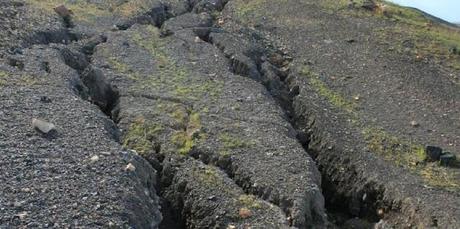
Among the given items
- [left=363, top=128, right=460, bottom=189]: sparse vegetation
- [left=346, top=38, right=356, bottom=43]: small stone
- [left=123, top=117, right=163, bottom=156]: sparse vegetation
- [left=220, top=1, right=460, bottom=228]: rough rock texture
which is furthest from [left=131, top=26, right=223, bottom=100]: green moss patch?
[left=346, top=38, right=356, bottom=43]: small stone

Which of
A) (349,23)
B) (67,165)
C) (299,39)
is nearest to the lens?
(67,165)

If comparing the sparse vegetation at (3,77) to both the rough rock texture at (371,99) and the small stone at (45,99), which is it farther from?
the rough rock texture at (371,99)

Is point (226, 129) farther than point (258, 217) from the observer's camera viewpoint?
Yes

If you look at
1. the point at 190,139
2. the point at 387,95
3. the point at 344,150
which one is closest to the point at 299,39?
the point at 387,95

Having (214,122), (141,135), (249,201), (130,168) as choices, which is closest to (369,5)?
(214,122)

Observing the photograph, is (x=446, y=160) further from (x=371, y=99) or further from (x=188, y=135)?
(x=188, y=135)

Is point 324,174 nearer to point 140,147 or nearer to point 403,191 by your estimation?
point 403,191
